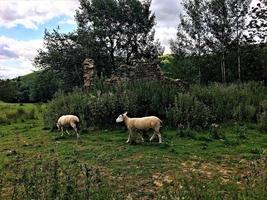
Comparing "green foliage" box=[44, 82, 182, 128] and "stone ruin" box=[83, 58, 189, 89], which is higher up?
"stone ruin" box=[83, 58, 189, 89]

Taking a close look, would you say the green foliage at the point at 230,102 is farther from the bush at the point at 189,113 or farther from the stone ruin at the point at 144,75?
the stone ruin at the point at 144,75

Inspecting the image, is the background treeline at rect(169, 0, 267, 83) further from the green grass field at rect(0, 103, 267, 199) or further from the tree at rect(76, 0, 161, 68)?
the green grass field at rect(0, 103, 267, 199)

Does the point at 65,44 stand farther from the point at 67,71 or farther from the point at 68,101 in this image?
the point at 68,101

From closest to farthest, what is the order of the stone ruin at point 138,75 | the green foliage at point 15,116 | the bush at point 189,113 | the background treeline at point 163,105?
the bush at point 189,113 < the background treeline at point 163,105 < the stone ruin at point 138,75 < the green foliage at point 15,116

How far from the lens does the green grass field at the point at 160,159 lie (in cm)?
673

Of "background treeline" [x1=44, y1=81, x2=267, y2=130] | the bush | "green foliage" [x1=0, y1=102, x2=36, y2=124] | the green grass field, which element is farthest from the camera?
"green foliage" [x1=0, y1=102, x2=36, y2=124]

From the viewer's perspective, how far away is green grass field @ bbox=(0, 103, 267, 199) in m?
6.73

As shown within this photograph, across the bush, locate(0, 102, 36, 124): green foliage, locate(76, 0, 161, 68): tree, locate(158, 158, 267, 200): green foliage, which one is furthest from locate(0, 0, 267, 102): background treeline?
locate(158, 158, 267, 200): green foliage

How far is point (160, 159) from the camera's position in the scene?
9828 mm

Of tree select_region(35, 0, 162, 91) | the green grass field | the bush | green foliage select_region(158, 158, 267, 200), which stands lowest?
the green grass field

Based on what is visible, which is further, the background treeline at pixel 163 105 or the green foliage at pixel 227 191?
the background treeline at pixel 163 105

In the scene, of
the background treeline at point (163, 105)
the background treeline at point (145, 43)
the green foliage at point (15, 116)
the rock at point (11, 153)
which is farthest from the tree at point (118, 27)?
the rock at point (11, 153)

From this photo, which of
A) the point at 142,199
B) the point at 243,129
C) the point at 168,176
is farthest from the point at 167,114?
the point at 142,199

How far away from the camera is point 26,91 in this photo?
191 feet
